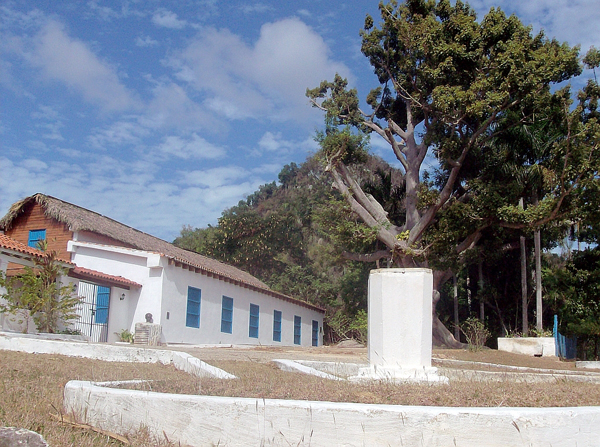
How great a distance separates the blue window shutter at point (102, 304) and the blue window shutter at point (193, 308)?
2.77 metres

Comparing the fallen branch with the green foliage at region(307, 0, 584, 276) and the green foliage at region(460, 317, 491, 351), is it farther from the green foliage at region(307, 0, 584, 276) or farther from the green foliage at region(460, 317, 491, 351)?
the green foliage at region(307, 0, 584, 276)

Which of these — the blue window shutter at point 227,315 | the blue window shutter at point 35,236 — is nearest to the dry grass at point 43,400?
the blue window shutter at point 35,236

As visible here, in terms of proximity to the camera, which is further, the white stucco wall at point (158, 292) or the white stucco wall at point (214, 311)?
the white stucco wall at point (214, 311)

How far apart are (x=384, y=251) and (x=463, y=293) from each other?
23.1ft

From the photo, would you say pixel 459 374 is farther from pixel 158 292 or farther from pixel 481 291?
pixel 481 291

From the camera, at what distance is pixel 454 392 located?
212 inches

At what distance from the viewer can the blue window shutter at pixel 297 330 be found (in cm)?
2883

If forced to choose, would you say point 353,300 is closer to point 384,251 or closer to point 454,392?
point 384,251

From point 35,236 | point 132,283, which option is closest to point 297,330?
point 132,283

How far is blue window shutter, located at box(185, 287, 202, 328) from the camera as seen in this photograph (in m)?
→ 19.9

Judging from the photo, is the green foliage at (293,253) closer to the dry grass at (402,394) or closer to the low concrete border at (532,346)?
the low concrete border at (532,346)

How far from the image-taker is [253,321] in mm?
24594

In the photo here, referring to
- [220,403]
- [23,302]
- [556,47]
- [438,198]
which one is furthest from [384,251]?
[220,403]

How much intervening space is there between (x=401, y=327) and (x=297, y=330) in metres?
22.2
